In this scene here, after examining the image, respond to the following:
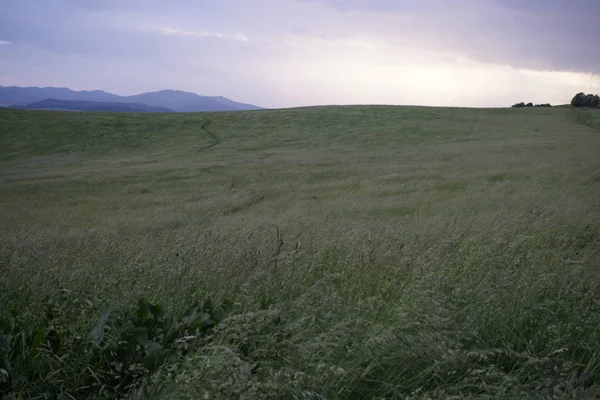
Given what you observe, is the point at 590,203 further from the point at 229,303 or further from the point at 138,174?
the point at 138,174

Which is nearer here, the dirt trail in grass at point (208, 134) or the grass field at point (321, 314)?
the grass field at point (321, 314)

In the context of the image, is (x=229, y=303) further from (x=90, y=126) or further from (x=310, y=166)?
(x=90, y=126)

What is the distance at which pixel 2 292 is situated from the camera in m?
4.43

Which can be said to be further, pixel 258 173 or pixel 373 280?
pixel 258 173

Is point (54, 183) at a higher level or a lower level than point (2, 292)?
lower

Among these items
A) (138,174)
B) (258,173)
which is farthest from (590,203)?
(138,174)

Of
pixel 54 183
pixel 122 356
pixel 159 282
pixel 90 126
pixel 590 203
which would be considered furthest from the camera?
pixel 90 126

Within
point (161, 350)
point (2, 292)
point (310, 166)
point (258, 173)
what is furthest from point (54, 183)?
point (161, 350)

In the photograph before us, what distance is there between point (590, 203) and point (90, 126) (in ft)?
177

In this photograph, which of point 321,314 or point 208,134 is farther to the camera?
point 208,134

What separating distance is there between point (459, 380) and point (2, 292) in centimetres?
412

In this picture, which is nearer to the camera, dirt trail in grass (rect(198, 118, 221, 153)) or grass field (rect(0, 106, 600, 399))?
grass field (rect(0, 106, 600, 399))

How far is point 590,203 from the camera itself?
1022cm

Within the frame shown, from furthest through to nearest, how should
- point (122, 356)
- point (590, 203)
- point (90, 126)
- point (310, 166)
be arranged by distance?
1. point (90, 126)
2. point (310, 166)
3. point (590, 203)
4. point (122, 356)
